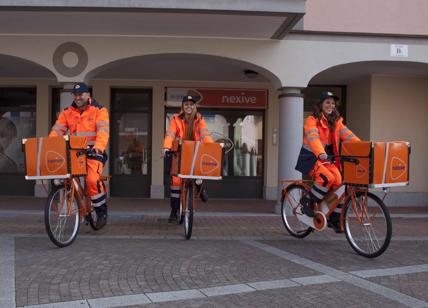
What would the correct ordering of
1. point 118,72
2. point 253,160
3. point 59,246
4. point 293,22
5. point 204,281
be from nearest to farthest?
point 204,281 → point 59,246 → point 293,22 → point 118,72 → point 253,160

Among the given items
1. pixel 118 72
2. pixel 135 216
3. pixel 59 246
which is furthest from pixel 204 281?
pixel 118 72

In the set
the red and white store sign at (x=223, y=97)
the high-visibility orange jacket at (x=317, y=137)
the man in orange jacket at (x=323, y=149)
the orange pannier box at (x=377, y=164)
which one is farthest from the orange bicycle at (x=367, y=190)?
the red and white store sign at (x=223, y=97)

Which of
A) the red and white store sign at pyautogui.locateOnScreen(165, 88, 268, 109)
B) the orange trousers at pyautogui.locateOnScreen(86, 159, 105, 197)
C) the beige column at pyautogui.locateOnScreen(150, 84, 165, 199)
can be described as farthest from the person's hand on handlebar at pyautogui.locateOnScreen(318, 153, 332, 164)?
the beige column at pyautogui.locateOnScreen(150, 84, 165, 199)

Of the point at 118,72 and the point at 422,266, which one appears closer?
the point at 422,266

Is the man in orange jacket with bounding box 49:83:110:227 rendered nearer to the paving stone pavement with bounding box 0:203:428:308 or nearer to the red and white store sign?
the paving stone pavement with bounding box 0:203:428:308

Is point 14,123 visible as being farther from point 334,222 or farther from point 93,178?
point 334,222

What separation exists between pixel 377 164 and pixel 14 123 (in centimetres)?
980

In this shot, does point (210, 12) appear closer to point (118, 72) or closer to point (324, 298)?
point (118, 72)

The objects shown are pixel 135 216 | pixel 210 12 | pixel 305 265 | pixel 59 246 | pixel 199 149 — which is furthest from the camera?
pixel 135 216

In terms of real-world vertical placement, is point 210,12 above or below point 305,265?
above

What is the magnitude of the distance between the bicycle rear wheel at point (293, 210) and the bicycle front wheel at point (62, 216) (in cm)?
277

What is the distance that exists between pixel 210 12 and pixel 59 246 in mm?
4153

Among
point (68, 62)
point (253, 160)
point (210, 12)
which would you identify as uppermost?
point (210, 12)

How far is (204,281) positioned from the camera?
439cm
